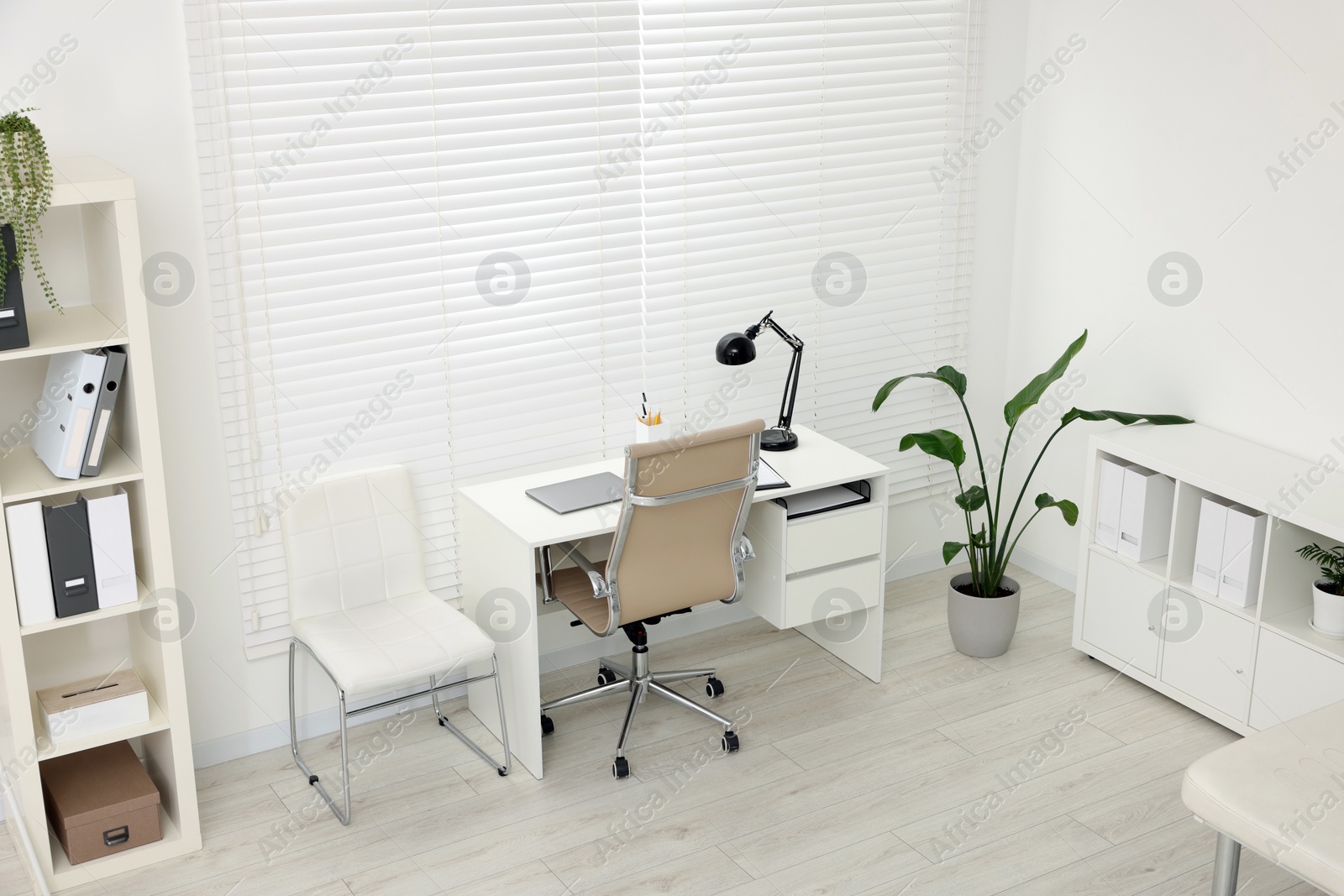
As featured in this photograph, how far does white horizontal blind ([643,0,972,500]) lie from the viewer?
153 inches

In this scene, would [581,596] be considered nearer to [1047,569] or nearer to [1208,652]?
[1208,652]

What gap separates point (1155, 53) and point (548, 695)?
2843 millimetres

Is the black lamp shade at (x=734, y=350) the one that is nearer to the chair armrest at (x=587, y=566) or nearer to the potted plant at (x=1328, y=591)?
the chair armrest at (x=587, y=566)

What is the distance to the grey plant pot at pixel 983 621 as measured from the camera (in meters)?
4.08

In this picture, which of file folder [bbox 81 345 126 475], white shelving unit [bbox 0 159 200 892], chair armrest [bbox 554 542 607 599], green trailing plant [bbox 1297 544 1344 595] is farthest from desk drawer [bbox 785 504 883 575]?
file folder [bbox 81 345 126 475]

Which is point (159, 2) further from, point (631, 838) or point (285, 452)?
point (631, 838)

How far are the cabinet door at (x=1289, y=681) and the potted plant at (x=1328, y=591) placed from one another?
0.30 feet

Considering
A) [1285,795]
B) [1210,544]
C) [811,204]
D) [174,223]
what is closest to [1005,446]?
[1210,544]

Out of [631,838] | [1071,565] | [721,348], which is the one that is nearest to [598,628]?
[631,838]

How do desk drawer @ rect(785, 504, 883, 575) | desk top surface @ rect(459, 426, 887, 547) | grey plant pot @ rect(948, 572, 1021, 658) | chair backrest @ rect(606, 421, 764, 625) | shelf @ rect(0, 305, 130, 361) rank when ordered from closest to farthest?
shelf @ rect(0, 305, 130, 361) < chair backrest @ rect(606, 421, 764, 625) < desk top surface @ rect(459, 426, 887, 547) < desk drawer @ rect(785, 504, 883, 575) < grey plant pot @ rect(948, 572, 1021, 658)

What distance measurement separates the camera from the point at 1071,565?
4637 mm

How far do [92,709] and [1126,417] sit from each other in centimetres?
308

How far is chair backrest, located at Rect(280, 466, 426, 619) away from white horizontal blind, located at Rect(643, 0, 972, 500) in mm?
954

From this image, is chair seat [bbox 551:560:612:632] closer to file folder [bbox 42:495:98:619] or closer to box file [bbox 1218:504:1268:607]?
file folder [bbox 42:495:98:619]
